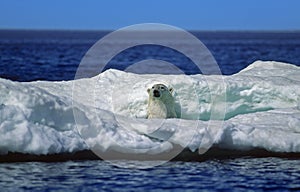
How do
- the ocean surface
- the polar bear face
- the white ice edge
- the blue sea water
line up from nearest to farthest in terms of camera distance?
1. the blue sea water
2. the ocean surface
3. the white ice edge
4. the polar bear face

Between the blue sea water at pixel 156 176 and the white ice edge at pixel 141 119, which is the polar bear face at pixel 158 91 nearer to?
the white ice edge at pixel 141 119

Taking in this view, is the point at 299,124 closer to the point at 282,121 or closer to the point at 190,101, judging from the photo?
the point at 282,121

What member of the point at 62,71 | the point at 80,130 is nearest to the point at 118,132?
the point at 80,130

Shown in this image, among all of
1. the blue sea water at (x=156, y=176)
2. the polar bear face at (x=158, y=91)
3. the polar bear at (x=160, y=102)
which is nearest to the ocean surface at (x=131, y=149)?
the blue sea water at (x=156, y=176)

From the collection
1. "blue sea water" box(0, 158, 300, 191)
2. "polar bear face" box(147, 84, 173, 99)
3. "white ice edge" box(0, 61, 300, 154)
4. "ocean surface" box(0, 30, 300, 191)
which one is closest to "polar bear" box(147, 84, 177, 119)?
"polar bear face" box(147, 84, 173, 99)

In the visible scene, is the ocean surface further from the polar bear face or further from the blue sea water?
the polar bear face

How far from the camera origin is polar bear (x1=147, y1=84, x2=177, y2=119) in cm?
1497

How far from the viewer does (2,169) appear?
38.0 feet

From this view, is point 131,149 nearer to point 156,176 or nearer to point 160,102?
point 156,176

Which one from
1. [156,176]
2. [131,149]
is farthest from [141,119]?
[156,176]

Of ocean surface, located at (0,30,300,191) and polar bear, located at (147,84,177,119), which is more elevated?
polar bear, located at (147,84,177,119)

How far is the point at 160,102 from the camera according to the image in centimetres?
1503

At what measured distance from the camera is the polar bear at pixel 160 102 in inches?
589

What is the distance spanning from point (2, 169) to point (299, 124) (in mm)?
5375
